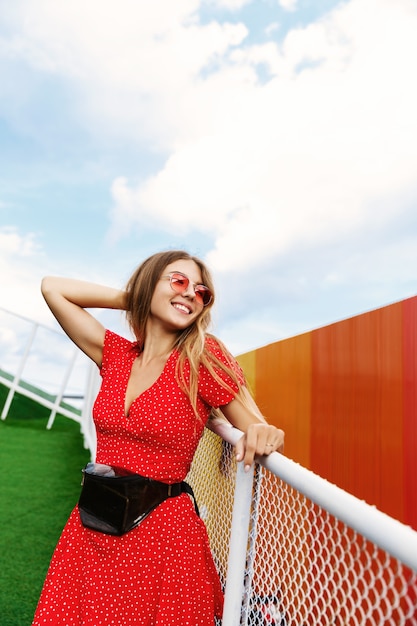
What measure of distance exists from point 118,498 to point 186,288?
26.7 inches

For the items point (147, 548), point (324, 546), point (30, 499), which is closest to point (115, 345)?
point (147, 548)

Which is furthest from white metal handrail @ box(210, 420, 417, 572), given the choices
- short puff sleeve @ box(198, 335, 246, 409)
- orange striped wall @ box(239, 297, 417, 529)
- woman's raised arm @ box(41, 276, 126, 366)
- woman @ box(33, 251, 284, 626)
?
woman's raised arm @ box(41, 276, 126, 366)

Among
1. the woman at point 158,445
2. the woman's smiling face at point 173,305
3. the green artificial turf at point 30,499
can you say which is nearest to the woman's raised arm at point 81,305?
the woman at point 158,445


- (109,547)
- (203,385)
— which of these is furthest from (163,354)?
(109,547)

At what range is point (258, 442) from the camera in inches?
53.1

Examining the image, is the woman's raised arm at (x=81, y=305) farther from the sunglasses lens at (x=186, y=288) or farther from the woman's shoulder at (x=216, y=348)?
the woman's shoulder at (x=216, y=348)

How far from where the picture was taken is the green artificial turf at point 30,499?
3.38 metres

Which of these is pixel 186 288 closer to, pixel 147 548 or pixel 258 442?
pixel 258 442

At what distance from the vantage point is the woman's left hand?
1345 mm

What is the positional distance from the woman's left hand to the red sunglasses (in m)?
0.61

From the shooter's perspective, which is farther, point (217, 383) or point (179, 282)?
point (179, 282)

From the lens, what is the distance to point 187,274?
6.29 feet

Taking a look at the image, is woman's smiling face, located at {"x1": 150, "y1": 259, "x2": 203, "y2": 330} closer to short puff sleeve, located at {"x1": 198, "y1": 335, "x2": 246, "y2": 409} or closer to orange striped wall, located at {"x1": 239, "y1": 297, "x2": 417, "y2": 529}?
short puff sleeve, located at {"x1": 198, "y1": 335, "x2": 246, "y2": 409}

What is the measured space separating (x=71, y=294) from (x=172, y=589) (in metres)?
1.01
